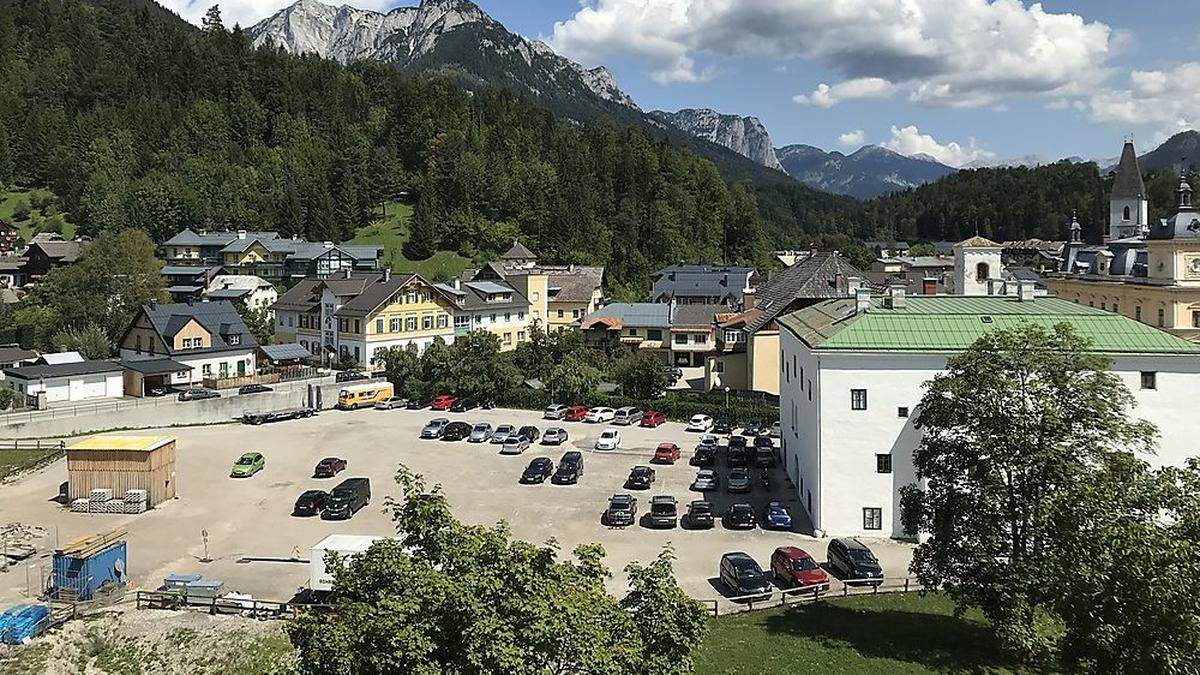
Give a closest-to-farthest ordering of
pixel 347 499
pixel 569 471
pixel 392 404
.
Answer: pixel 347 499 → pixel 569 471 → pixel 392 404

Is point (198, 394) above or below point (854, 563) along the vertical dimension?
above

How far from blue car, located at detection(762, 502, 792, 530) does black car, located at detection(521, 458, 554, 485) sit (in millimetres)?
10355

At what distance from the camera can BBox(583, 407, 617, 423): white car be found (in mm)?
49312

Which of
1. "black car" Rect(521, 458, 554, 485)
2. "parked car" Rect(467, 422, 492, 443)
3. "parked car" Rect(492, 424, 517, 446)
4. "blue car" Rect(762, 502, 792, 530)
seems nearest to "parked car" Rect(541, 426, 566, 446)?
"parked car" Rect(492, 424, 517, 446)

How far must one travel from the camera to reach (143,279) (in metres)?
68.7

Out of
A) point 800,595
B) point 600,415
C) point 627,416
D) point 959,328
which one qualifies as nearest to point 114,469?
point 600,415

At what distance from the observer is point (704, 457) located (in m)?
39.5

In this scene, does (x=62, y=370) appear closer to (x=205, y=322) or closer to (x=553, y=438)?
(x=205, y=322)

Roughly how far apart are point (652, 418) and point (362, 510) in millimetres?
20198

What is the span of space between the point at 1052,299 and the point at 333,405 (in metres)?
41.8

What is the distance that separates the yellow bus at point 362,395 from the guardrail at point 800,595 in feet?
120

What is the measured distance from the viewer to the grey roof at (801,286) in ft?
169

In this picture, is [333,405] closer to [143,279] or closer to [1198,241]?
[143,279]

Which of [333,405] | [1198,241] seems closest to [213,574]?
[333,405]
